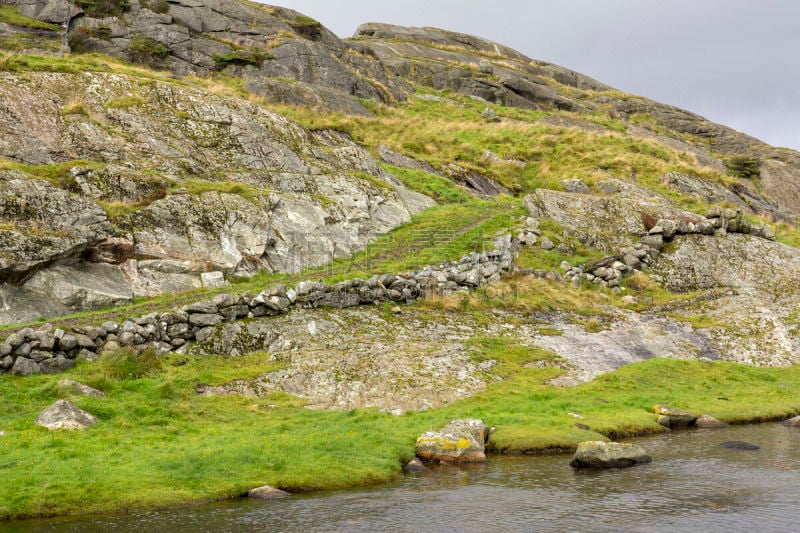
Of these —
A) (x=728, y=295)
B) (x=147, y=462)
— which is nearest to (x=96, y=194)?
(x=147, y=462)

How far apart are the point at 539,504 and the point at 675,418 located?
1345 centimetres

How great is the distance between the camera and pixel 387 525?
16.7 meters

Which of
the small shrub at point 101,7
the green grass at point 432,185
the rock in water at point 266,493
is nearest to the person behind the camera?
the rock in water at point 266,493

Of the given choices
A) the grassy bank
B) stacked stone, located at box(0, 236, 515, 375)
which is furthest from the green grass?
the grassy bank

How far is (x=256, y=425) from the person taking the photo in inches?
992

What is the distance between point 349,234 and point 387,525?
107 feet

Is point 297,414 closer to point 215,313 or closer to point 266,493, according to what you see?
point 266,493

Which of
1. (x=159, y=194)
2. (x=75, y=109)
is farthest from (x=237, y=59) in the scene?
(x=159, y=194)

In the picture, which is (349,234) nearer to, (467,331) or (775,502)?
(467,331)

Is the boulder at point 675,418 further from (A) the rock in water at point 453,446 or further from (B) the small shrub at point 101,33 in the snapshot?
(B) the small shrub at point 101,33

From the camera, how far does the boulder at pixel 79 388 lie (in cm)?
2507

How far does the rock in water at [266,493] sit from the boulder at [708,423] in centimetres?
1942

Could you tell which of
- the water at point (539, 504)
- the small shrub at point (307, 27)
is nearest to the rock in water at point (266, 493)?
the water at point (539, 504)

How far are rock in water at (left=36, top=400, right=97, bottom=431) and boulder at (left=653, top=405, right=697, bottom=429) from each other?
951 inches
